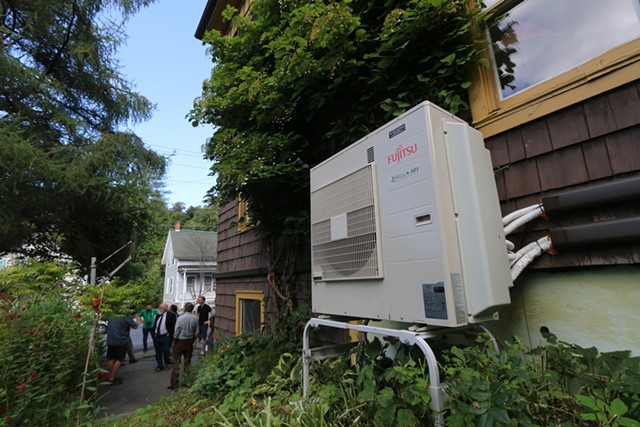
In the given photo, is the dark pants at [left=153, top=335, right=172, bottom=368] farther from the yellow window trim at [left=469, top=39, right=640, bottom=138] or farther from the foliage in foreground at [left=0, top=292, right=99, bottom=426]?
the yellow window trim at [left=469, top=39, right=640, bottom=138]

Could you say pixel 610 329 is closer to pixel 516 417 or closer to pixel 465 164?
pixel 516 417

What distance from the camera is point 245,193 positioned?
4117 mm

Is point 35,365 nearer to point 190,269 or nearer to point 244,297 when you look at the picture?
point 244,297

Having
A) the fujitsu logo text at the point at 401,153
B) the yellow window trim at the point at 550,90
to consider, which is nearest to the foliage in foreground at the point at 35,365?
Result: the fujitsu logo text at the point at 401,153

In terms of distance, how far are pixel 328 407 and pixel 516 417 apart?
1066mm

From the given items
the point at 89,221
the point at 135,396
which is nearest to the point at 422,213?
the point at 135,396

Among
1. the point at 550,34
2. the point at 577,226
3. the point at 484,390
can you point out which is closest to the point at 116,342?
the point at 484,390

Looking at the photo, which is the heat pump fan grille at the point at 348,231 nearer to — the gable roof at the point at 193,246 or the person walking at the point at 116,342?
the person walking at the point at 116,342

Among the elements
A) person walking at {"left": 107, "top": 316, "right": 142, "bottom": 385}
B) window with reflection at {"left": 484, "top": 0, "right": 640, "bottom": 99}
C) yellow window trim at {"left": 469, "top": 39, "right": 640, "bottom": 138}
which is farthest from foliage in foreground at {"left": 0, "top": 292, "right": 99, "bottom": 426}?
window with reflection at {"left": 484, "top": 0, "right": 640, "bottom": 99}

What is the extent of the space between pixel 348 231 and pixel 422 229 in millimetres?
613

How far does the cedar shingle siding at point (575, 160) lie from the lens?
174cm

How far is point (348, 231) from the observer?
2223mm

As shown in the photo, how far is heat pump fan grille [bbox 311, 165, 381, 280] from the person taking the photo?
2062mm

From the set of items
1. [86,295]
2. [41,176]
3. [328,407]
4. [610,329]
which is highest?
[41,176]
